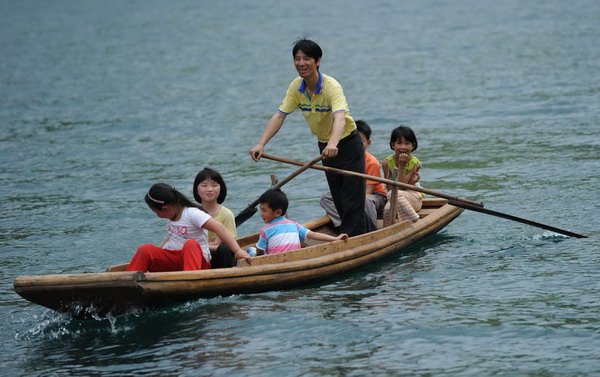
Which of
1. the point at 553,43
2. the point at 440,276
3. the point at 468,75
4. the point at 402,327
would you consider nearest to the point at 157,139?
the point at 468,75

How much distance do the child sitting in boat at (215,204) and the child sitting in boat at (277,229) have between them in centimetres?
31

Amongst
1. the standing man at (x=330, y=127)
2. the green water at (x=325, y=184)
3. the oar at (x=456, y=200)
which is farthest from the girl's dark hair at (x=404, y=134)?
the green water at (x=325, y=184)

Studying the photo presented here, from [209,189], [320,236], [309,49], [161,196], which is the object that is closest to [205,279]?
[161,196]

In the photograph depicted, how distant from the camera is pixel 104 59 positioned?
2992 centimetres

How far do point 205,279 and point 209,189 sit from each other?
3.16 ft

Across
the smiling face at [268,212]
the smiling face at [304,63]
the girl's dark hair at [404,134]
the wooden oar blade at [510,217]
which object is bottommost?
the wooden oar blade at [510,217]

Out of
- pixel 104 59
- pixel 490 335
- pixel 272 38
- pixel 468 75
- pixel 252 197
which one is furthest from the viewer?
pixel 272 38

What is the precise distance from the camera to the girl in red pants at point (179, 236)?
7.34 metres

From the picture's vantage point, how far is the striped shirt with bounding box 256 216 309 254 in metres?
8.04

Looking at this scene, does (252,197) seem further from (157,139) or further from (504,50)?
(504,50)

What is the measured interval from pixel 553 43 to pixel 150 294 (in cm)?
2112

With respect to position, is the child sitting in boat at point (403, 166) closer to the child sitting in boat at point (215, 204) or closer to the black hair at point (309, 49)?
the black hair at point (309, 49)

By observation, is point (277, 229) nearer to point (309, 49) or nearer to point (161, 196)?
point (161, 196)

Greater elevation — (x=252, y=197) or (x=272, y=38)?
(x=272, y=38)
